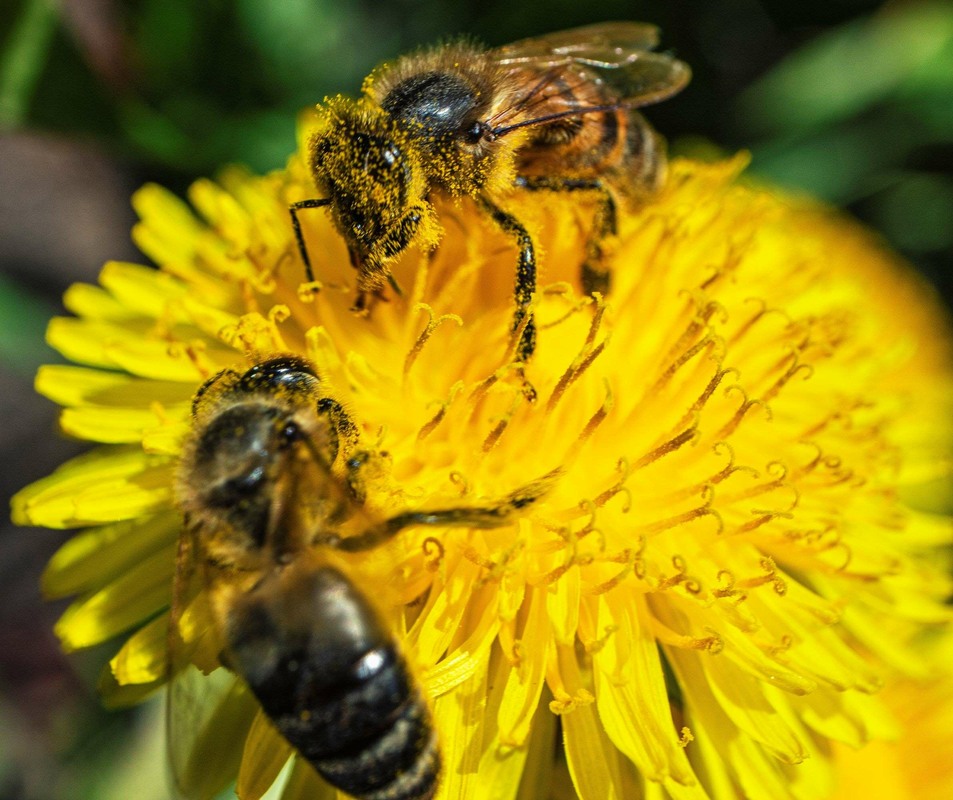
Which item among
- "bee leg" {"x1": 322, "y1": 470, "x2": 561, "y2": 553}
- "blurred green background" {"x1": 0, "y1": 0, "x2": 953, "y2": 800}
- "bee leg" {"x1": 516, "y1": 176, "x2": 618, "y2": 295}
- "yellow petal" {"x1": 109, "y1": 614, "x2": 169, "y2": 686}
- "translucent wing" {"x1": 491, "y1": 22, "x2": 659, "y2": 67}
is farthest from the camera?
"blurred green background" {"x1": 0, "y1": 0, "x2": 953, "y2": 800}

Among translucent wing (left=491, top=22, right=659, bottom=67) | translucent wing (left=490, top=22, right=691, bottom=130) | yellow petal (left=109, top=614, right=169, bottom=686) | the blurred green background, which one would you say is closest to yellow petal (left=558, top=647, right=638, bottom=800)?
yellow petal (left=109, top=614, right=169, bottom=686)

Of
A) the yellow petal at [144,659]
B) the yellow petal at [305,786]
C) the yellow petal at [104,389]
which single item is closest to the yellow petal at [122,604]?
the yellow petal at [144,659]

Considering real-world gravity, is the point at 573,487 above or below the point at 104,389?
below

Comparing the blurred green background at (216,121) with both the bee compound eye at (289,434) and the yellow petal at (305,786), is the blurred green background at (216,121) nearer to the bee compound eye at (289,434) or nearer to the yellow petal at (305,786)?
the yellow petal at (305,786)

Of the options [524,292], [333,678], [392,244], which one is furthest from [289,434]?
[524,292]

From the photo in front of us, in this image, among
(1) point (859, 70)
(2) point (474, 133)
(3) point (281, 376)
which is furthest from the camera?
(1) point (859, 70)

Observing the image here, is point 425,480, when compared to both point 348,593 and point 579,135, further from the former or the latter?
point 579,135

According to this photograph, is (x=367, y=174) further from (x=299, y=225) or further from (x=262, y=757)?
(x=262, y=757)

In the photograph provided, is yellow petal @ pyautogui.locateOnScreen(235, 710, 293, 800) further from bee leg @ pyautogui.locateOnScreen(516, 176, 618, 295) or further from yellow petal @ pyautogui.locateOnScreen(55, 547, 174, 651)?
bee leg @ pyautogui.locateOnScreen(516, 176, 618, 295)
